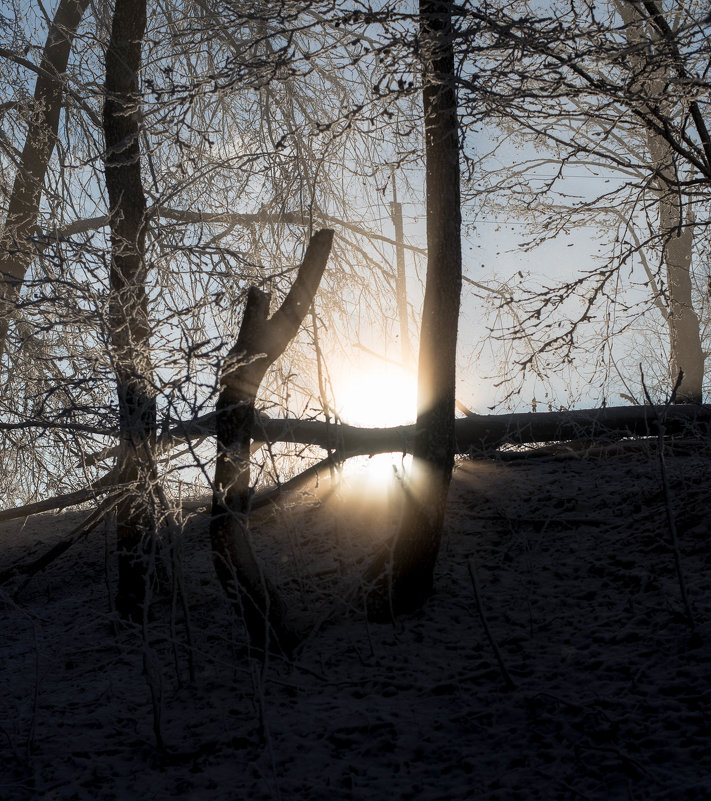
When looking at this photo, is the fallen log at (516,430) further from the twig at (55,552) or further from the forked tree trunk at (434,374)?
the forked tree trunk at (434,374)

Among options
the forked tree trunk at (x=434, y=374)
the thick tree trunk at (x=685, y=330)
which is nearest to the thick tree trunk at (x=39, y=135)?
the forked tree trunk at (x=434, y=374)

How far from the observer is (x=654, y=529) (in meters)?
A: 6.31

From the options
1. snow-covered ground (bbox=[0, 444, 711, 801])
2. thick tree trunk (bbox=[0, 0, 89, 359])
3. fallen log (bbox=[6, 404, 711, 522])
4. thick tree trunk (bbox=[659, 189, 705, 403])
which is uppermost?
thick tree trunk (bbox=[0, 0, 89, 359])

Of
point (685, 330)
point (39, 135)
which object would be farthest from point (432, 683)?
point (685, 330)

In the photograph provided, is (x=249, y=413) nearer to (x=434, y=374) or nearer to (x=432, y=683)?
(x=434, y=374)

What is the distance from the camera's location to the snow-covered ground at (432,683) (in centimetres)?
369

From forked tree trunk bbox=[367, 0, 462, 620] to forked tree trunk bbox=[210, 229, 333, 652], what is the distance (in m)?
0.91

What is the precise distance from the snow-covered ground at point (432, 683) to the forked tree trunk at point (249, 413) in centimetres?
26

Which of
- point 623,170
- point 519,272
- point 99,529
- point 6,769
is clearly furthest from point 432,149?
point 623,170

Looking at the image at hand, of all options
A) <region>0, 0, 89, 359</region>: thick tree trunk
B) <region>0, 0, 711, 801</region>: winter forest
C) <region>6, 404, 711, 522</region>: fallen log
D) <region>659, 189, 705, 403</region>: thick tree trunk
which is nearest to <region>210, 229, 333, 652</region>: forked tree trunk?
<region>0, 0, 711, 801</region>: winter forest

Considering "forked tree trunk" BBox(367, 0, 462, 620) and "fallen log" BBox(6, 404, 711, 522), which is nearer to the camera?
"forked tree trunk" BBox(367, 0, 462, 620)

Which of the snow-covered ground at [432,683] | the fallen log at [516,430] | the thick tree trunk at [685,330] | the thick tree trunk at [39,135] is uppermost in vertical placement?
the thick tree trunk at [39,135]

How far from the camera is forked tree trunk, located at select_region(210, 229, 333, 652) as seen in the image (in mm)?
4926

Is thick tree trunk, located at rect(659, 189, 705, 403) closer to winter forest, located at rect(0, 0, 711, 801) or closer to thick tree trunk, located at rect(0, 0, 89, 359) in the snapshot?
winter forest, located at rect(0, 0, 711, 801)
